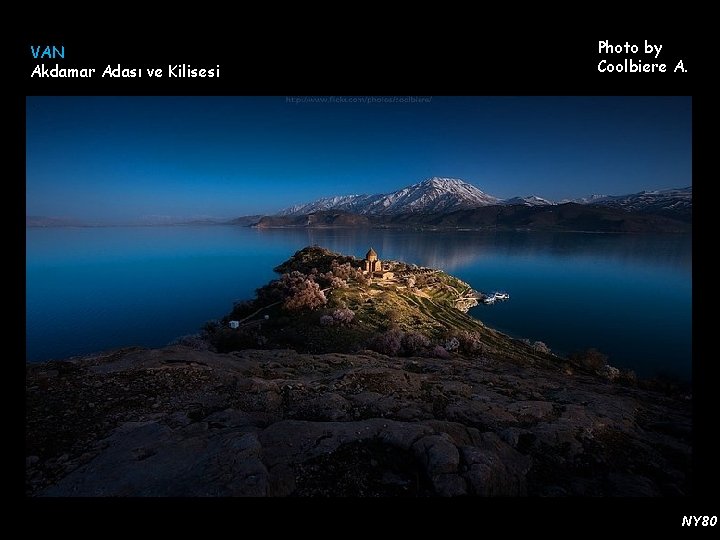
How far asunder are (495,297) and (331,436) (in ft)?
232

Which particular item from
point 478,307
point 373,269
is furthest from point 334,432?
point 478,307

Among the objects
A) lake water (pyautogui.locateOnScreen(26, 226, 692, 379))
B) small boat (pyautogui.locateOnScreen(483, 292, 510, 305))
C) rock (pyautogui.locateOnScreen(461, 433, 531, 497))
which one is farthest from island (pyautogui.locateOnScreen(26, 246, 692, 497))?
small boat (pyautogui.locateOnScreen(483, 292, 510, 305))

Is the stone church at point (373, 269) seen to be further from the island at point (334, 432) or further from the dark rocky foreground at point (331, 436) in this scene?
the dark rocky foreground at point (331, 436)

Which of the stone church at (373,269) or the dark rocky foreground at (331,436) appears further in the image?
the stone church at (373,269)

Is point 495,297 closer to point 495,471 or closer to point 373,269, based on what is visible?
point 373,269

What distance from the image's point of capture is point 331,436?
506 centimetres

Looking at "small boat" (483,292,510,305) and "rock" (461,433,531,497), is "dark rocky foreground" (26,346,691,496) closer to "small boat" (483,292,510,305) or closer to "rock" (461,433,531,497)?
"rock" (461,433,531,497)

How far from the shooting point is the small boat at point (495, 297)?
216 feet

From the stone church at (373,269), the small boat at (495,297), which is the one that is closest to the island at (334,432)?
the stone church at (373,269)

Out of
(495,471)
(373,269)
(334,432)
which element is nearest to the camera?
(495,471)

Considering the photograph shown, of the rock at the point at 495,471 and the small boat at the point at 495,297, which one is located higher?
the rock at the point at 495,471

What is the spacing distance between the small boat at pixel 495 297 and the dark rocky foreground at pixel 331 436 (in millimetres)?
60425

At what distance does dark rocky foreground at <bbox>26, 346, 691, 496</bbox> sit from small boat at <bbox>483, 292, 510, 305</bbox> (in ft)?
198

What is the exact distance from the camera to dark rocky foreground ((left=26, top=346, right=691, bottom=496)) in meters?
4.22
